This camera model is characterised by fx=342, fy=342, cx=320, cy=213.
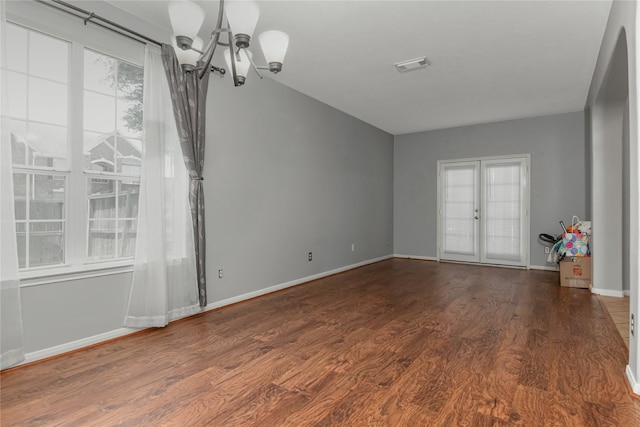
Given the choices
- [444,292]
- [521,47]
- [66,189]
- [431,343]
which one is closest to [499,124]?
[521,47]

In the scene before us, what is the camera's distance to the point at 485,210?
266 inches

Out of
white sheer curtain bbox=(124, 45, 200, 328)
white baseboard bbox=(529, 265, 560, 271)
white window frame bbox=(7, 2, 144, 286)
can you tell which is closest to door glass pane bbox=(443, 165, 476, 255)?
white baseboard bbox=(529, 265, 560, 271)

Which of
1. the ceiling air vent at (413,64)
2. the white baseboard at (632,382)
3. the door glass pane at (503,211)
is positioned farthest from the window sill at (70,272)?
the door glass pane at (503,211)

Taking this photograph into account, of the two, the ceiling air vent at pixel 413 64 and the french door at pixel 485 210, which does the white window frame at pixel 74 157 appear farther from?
the french door at pixel 485 210

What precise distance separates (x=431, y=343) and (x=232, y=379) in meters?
1.59

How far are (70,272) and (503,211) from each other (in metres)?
6.73

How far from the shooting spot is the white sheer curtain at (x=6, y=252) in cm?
222

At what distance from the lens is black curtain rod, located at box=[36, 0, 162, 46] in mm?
2522

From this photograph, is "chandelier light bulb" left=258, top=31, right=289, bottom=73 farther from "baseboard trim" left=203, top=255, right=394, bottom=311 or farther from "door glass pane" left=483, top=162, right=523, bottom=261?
"door glass pane" left=483, top=162, right=523, bottom=261

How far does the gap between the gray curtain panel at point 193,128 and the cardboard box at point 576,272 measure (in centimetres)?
484

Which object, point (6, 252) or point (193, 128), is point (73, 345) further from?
point (193, 128)

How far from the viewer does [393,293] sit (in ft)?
14.7

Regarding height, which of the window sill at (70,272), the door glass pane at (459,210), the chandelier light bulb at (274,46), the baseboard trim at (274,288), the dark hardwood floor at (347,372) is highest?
the chandelier light bulb at (274,46)

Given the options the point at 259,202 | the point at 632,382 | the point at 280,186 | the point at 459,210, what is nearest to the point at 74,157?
the point at 259,202
